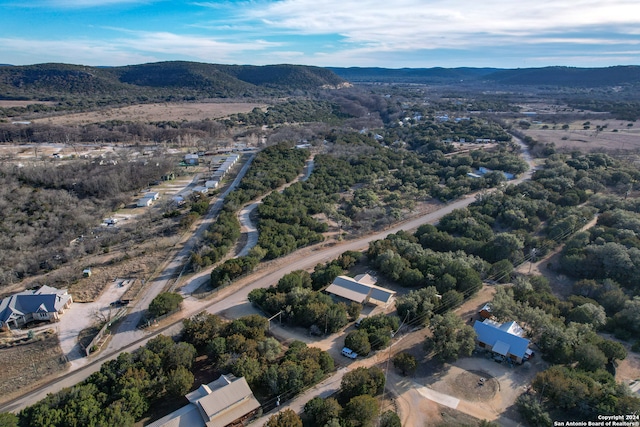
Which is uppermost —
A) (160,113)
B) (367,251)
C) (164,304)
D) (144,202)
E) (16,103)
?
(16,103)

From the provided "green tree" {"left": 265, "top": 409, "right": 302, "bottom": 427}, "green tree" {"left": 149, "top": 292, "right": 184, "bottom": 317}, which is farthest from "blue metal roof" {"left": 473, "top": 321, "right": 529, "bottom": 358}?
A: "green tree" {"left": 149, "top": 292, "right": 184, "bottom": 317}

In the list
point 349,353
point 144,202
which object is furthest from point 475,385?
point 144,202

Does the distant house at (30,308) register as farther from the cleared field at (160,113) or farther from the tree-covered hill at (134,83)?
the tree-covered hill at (134,83)

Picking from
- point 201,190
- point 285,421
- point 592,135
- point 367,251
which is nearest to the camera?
point 285,421

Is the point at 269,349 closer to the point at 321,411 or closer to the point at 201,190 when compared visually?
the point at 321,411

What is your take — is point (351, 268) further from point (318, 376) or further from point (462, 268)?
point (318, 376)

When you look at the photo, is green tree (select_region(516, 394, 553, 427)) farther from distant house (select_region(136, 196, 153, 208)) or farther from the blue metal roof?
distant house (select_region(136, 196, 153, 208))
